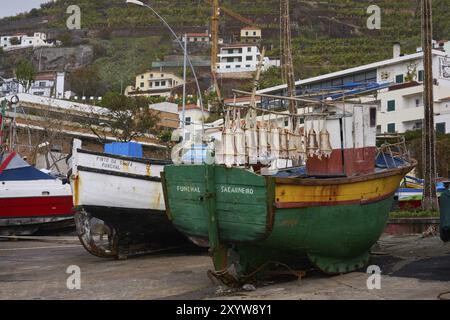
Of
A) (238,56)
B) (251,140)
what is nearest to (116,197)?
(251,140)

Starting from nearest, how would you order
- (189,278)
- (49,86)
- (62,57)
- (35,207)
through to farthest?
1. (189,278)
2. (35,207)
3. (49,86)
4. (62,57)

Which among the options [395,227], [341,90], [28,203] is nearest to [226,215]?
[341,90]

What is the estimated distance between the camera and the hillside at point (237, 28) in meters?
98.2

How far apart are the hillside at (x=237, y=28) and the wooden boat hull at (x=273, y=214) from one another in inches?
3121

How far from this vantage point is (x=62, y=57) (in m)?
115

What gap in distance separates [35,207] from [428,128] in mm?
12373

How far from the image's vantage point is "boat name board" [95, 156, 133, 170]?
12625mm

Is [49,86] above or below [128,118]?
above

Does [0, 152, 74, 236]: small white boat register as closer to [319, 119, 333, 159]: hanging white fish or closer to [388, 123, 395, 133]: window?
[319, 119, 333, 159]: hanging white fish

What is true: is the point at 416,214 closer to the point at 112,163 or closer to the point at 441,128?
the point at 112,163

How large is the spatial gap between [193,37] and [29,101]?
250 feet

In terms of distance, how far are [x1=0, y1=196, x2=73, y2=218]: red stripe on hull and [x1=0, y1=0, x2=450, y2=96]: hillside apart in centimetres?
7101

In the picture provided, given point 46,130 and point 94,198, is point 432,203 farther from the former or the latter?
point 46,130

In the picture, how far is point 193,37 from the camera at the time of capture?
387 feet
